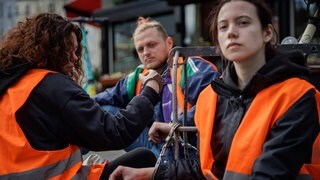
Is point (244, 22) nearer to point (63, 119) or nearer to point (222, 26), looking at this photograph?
point (222, 26)

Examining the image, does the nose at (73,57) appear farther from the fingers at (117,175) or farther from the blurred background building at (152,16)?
the blurred background building at (152,16)

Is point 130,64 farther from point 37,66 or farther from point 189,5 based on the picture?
point 37,66

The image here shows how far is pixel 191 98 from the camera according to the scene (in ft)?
10.7

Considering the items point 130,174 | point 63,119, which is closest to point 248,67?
point 130,174

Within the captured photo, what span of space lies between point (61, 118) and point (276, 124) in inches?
43.0

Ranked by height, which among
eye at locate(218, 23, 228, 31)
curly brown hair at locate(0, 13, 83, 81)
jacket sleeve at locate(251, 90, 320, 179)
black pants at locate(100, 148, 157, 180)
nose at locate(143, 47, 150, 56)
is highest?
eye at locate(218, 23, 228, 31)

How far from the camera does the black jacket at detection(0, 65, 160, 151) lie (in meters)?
2.50

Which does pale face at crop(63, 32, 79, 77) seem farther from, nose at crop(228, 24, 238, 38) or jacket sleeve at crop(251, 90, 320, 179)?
jacket sleeve at crop(251, 90, 320, 179)

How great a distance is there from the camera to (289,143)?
1.89 meters

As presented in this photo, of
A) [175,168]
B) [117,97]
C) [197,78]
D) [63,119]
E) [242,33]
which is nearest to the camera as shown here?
[242,33]

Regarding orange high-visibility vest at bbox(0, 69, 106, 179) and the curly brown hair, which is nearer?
orange high-visibility vest at bbox(0, 69, 106, 179)

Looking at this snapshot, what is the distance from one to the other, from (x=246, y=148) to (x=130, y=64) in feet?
31.5

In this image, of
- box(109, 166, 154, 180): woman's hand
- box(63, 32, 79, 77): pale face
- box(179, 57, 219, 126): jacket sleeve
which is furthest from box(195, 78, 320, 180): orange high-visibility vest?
box(179, 57, 219, 126): jacket sleeve

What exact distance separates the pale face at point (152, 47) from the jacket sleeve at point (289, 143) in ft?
5.93
